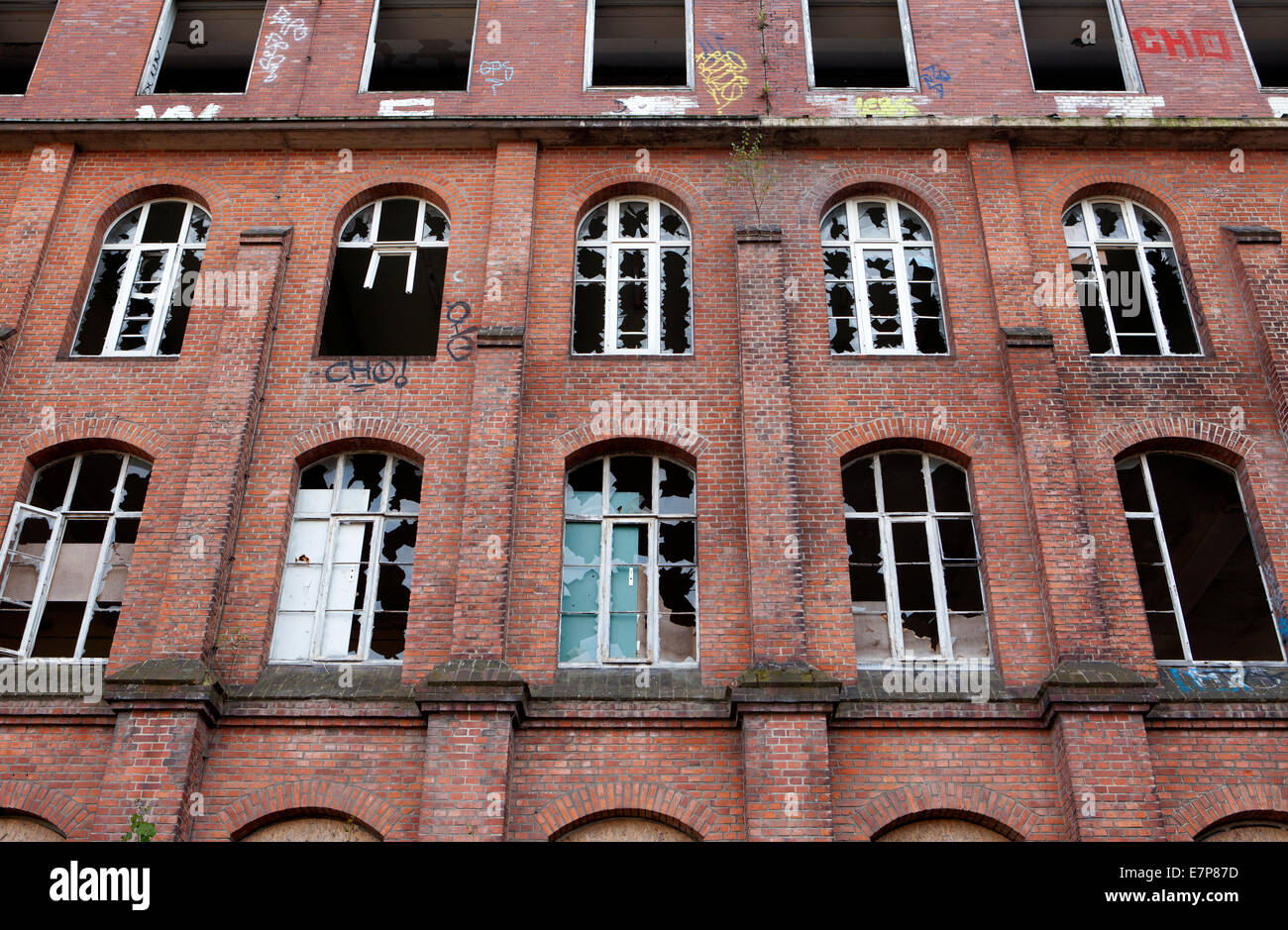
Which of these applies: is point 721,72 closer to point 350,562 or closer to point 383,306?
point 383,306

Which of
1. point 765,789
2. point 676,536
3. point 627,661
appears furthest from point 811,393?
point 765,789

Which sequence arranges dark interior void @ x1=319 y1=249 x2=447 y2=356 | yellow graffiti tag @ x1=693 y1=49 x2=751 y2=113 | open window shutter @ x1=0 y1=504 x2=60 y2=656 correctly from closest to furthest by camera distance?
open window shutter @ x1=0 y1=504 x2=60 y2=656
dark interior void @ x1=319 y1=249 x2=447 y2=356
yellow graffiti tag @ x1=693 y1=49 x2=751 y2=113

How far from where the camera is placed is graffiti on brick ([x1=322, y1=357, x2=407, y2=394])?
12344 mm

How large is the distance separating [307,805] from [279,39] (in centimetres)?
1036

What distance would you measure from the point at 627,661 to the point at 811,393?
3.54 m

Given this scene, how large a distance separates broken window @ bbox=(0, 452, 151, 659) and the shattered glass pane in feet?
27.0

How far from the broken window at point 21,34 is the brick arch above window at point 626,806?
514 inches

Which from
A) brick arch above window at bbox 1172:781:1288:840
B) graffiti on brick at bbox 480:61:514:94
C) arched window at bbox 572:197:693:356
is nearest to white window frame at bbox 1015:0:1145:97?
arched window at bbox 572:197:693:356

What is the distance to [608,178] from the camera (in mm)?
13781

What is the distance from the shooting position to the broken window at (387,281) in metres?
13.1

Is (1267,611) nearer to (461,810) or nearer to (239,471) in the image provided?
(461,810)

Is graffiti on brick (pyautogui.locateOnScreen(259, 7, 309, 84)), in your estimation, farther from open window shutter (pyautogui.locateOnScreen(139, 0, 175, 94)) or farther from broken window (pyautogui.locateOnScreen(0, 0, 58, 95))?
broken window (pyautogui.locateOnScreen(0, 0, 58, 95))

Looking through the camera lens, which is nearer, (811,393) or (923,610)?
(923,610)

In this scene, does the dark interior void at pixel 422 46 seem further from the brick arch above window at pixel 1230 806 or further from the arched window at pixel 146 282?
the brick arch above window at pixel 1230 806
